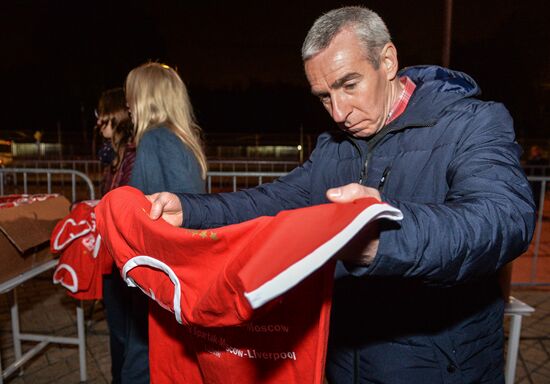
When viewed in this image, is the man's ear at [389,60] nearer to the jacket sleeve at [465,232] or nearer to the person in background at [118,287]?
the jacket sleeve at [465,232]

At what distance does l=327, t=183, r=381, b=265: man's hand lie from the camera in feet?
3.38

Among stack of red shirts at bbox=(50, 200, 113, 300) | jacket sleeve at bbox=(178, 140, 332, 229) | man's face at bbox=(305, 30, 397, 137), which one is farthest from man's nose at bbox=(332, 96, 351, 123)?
stack of red shirts at bbox=(50, 200, 113, 300)

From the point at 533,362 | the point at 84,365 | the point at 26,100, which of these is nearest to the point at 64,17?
the point at 26,100

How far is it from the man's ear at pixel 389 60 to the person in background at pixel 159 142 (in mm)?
1417

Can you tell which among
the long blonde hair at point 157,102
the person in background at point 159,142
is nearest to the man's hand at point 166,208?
the person in background at point 159,142

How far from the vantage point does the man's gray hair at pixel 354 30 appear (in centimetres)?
165

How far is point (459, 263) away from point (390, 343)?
728mm

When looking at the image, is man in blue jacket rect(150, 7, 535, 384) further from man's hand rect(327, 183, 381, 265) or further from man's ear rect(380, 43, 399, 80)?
man's hand rect(327, 183, 381, 265)

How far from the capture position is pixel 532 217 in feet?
3.92

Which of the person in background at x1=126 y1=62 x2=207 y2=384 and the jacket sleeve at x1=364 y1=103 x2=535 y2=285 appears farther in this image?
the person in background at x1=126 y1=62 x2=207 y2=384

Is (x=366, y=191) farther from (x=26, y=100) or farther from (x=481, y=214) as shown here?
(x=26, y=100)

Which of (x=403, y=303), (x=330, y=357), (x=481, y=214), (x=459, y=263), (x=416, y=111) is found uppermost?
(x=416, y=111)

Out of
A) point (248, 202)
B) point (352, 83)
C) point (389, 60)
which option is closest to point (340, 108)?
point (352, 83)

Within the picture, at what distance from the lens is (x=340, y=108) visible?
1.78 m
